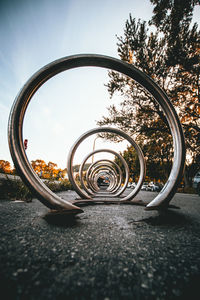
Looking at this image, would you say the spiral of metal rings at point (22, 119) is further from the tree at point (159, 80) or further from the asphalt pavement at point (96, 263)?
the tree at point (159, 80)

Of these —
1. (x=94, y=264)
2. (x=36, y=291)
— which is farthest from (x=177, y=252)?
(x=36, y=291)

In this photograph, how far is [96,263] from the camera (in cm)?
85

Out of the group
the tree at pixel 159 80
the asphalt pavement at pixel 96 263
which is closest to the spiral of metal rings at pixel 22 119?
the asphalt pavement at pixel 96 263

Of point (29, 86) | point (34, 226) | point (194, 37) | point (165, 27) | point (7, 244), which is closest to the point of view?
point (7, 244)

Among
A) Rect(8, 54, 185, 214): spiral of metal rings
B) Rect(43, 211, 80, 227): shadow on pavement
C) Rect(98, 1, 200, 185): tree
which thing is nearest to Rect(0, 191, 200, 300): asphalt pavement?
Rect(43, 211, 80, 227): shadow on pavement

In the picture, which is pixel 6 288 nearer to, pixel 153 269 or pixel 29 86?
pixel 153 269

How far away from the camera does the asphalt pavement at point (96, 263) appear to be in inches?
24.7

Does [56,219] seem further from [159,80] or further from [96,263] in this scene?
[159,80]

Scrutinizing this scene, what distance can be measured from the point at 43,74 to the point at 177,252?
2.19 metres

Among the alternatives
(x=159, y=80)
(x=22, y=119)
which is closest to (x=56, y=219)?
(x=22, y=119)

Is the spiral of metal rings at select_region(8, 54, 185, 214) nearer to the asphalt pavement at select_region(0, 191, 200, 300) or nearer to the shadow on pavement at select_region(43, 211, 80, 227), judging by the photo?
the shadow on pavement at select_region(43, 211, 80, 227)

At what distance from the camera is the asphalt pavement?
2.06 ft

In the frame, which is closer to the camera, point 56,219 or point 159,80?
point 56,219

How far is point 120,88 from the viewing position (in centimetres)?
1003
